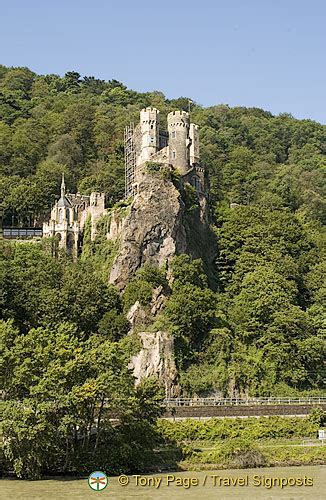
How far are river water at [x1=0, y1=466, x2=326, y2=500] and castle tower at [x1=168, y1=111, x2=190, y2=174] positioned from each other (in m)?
43.7

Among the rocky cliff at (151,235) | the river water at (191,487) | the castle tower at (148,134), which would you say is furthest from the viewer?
the castle tower at (148,134)

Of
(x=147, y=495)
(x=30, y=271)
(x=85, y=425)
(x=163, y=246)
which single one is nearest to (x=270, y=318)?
(x=163, y=246)

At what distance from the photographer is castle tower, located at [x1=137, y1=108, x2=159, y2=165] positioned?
8075 centimetres

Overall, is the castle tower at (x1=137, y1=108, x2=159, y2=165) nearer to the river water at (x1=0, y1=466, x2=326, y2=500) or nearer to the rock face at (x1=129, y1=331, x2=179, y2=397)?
the rock face at (x1=129, y1=331, x2=179, y2=397)

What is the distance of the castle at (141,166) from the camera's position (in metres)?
78.0

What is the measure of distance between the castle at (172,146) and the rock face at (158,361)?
71.8 ft

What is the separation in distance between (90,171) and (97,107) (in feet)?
90.8

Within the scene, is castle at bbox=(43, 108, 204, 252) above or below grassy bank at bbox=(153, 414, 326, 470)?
above

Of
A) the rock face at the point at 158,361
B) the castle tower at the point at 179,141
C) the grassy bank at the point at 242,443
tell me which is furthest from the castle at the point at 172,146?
the grassy bank at the point at 242,443

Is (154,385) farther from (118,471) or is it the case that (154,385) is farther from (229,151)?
(229,151)

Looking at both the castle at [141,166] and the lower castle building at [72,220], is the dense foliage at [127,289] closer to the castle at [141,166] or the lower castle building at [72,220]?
the lower castle building at [72,220]

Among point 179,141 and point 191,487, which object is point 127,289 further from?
point 191,487

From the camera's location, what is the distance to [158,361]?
5869 cm

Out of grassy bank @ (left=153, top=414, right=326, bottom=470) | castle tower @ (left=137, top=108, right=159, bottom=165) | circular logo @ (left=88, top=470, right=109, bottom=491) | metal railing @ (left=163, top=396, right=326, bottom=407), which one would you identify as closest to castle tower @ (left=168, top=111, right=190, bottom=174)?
castle tower @ (left=137, top=108, right=159, bottom=165)
